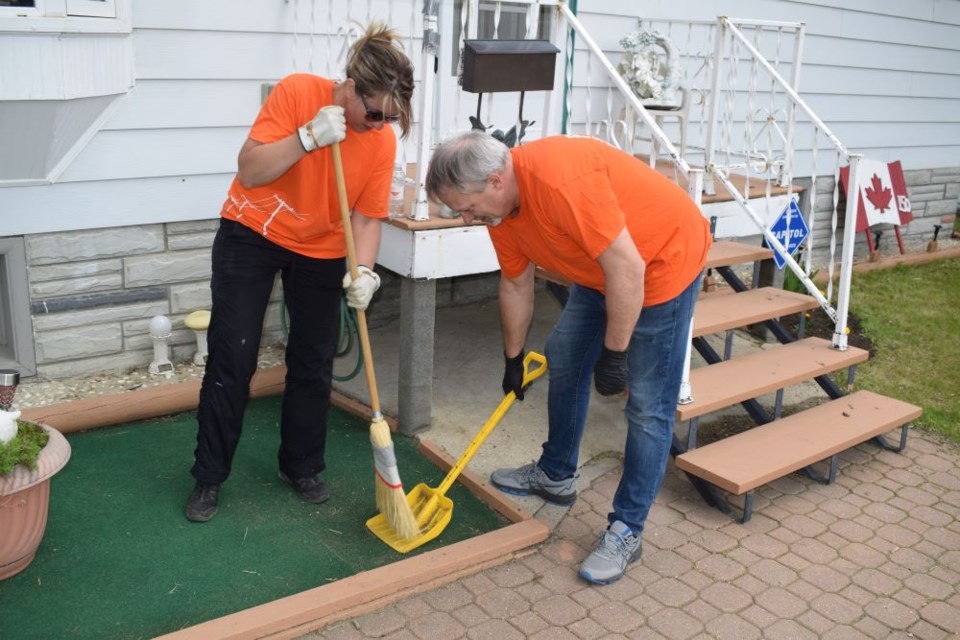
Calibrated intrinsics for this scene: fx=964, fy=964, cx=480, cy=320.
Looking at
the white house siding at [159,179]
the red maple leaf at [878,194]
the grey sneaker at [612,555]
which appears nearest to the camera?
the grey sneaker at [612,555]

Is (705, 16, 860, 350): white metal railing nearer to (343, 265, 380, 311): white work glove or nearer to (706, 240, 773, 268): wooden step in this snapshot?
(706, 240, 773, 268): wooden step

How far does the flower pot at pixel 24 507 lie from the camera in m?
2.94

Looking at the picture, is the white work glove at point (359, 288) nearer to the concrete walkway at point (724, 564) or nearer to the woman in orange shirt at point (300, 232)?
the woman in orange shirt at point (300, 232)

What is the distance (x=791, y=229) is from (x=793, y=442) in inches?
54.2

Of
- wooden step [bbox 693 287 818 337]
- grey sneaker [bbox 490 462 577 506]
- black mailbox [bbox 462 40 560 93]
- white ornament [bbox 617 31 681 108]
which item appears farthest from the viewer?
white ornament [bbox 617 31 681 108]

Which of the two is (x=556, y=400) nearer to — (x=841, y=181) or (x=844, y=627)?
(x=844, y=627)

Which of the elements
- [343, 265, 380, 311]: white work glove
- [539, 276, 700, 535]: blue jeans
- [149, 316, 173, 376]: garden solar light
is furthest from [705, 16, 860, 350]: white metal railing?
[149, 316, 173, 376]: garden solar light

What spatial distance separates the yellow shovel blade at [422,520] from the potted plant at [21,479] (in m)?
1.11

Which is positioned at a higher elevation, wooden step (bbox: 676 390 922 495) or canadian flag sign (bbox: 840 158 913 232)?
canadian flag sign (bbox: 840 158 913 232)

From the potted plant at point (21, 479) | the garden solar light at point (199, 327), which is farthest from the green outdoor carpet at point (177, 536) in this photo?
the garden solar light at point (199, 327)

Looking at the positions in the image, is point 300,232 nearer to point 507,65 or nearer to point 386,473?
point 386,473

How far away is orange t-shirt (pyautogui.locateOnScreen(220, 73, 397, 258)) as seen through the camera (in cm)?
316

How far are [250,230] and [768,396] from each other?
3.12 m

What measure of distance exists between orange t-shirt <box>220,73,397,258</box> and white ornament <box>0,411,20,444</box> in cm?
94
